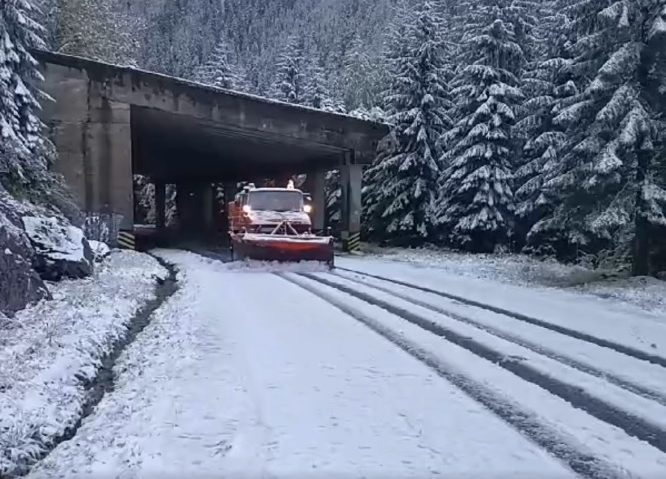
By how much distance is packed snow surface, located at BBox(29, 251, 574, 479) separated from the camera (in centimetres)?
404

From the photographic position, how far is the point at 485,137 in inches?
1025

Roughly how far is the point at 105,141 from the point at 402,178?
13.4 metres

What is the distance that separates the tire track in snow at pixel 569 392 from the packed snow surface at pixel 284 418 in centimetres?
88

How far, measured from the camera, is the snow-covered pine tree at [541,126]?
23.7m

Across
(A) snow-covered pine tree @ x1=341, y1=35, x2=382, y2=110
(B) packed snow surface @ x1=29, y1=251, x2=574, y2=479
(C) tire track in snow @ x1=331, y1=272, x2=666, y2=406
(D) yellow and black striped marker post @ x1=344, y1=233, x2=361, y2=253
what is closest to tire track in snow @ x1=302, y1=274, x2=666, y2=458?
(C) tire track in snow @ x1=331, y1=272, x2=666, y2=406

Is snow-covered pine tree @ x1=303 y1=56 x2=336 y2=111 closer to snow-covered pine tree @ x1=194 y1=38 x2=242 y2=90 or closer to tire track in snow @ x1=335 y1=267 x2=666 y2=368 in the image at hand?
snow-covered pine tree @ x1=194 y1=38 x2=242 y2=90

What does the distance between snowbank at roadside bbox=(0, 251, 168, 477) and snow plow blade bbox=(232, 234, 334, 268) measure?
5.50 m

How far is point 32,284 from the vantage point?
9719 mm

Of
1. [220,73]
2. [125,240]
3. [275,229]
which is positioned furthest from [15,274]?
[220,73]

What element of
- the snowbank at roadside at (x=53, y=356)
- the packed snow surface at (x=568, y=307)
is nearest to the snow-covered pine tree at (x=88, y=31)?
the packed snow surface at (x=568, y=307)

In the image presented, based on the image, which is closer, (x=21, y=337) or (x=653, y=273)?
(x=21, y=337)

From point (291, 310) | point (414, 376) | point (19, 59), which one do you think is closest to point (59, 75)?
point (19, 59)

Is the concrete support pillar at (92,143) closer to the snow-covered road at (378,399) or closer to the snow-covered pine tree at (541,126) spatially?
the snow-covered pine tree at (541,126)

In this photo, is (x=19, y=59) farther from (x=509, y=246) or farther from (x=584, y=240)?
(x=509, y=246)
